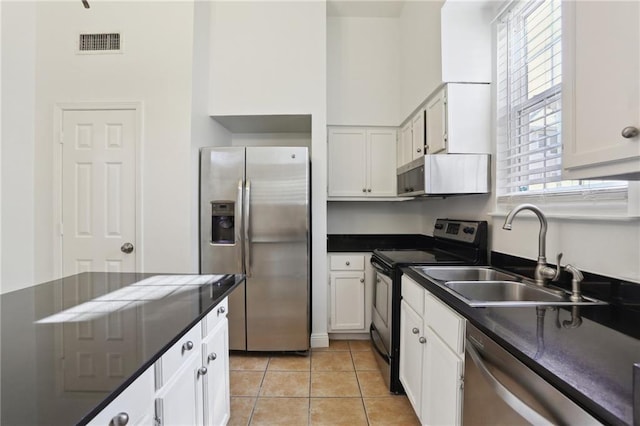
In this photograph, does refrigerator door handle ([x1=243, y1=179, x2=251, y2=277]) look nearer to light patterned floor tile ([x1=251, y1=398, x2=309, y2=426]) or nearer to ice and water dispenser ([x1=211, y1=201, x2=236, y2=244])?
ice and water dispenser ([x1=211, y1=201, x2=236, y2=244])

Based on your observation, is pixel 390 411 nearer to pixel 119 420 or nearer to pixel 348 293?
pixel 348 293

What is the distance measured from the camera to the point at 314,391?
88.4 inches

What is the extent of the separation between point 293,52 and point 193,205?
168cm

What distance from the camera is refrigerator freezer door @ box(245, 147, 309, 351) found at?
269cm

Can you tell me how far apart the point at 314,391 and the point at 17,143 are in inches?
121

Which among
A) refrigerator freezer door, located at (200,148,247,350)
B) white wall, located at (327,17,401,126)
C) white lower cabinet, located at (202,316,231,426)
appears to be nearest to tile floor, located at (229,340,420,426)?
white lower cabinet, located at (202,316,231,426)

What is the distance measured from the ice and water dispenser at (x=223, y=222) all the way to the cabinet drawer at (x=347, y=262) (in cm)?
99

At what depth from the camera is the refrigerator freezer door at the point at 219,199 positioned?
8.83 ft

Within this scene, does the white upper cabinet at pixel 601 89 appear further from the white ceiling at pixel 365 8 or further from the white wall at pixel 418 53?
the white ceiling at pixel 365 8

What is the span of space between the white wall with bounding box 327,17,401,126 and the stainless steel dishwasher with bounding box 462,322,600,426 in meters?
2.62

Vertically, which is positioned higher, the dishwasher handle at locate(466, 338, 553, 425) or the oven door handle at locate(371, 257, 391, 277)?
the oven door handle at locate(371, 257, 391, 277)

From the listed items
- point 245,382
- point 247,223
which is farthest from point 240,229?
point 245,382

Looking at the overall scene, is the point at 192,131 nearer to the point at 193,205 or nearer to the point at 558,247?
the point at 193,205

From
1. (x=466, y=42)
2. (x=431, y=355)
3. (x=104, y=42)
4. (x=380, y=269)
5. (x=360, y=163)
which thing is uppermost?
(x=104, y=42)
